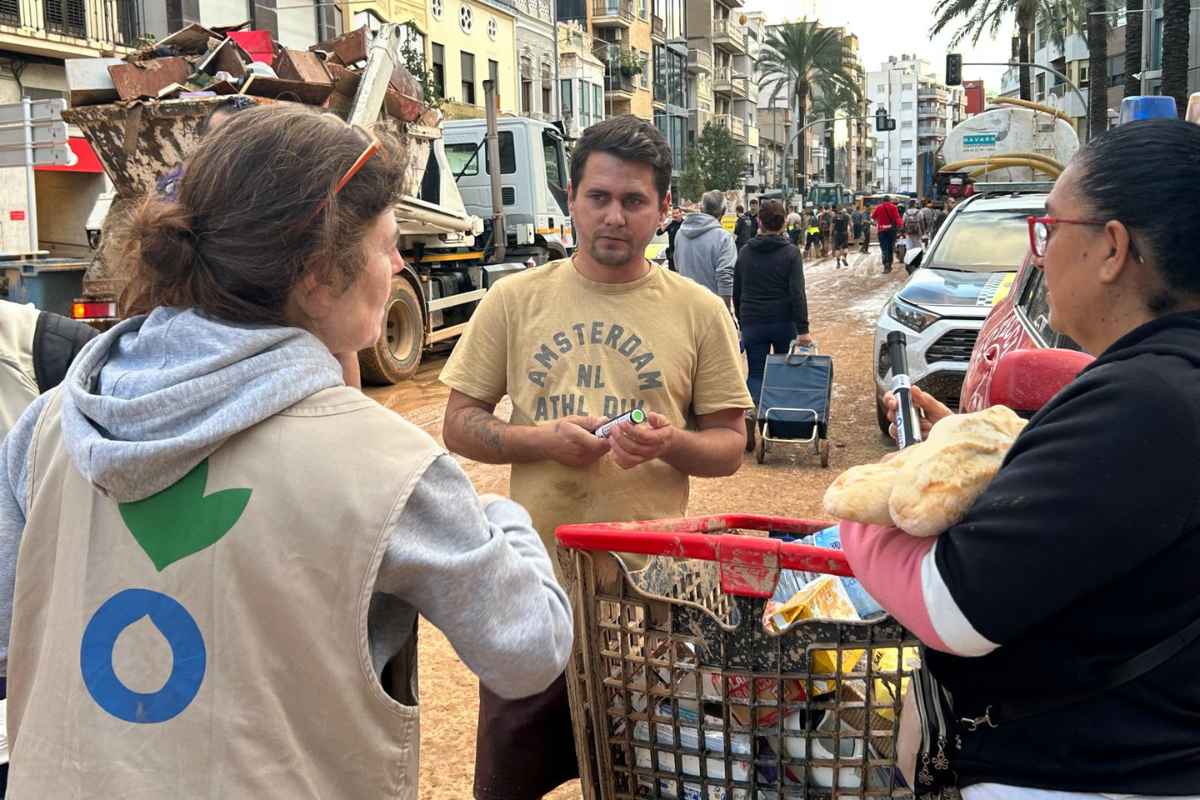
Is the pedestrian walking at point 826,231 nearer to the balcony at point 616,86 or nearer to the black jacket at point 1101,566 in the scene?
the balcony at point 616,86

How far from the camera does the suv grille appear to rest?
7859mm

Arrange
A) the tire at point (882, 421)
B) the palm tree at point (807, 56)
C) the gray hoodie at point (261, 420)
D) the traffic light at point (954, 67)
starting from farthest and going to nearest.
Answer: the palm tree at point (807, 56) < the traffic light at point (954, 67) < the tire at point (882, 421) < the gray hoodie at point (261, 420)

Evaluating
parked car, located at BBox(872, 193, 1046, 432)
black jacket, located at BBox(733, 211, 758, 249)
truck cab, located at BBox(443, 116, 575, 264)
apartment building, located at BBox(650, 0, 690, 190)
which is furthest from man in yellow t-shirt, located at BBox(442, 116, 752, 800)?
apartment building, located at BBox(650, 0, 690, 190)

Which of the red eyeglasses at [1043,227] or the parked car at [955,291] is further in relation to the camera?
the parked car at [955,291]

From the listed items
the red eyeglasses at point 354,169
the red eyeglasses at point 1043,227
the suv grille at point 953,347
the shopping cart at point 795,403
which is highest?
the red eyeglasses at point 354,169

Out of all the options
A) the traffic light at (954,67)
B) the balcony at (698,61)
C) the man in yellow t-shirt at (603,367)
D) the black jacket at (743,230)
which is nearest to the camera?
the man in yellow t-shirt at (603,367)

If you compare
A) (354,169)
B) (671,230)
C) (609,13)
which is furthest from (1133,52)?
(609,13)

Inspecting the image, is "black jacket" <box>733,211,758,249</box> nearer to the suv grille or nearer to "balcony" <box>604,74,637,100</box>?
"balcony" <box>604,74,637,100</box>

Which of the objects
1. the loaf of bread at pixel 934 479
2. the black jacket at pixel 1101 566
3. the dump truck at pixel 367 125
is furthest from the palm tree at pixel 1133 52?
the black jacket at pixel 1101 566

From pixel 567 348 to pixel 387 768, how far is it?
140 cm

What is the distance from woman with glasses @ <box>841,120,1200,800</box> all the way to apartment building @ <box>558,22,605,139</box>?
1720 inches

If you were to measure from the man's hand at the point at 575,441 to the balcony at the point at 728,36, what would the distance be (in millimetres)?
68418

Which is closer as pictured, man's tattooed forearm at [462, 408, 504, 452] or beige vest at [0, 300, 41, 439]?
beige vest at [0, 300, 41, 439]

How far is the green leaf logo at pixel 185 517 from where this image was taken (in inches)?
52.1
